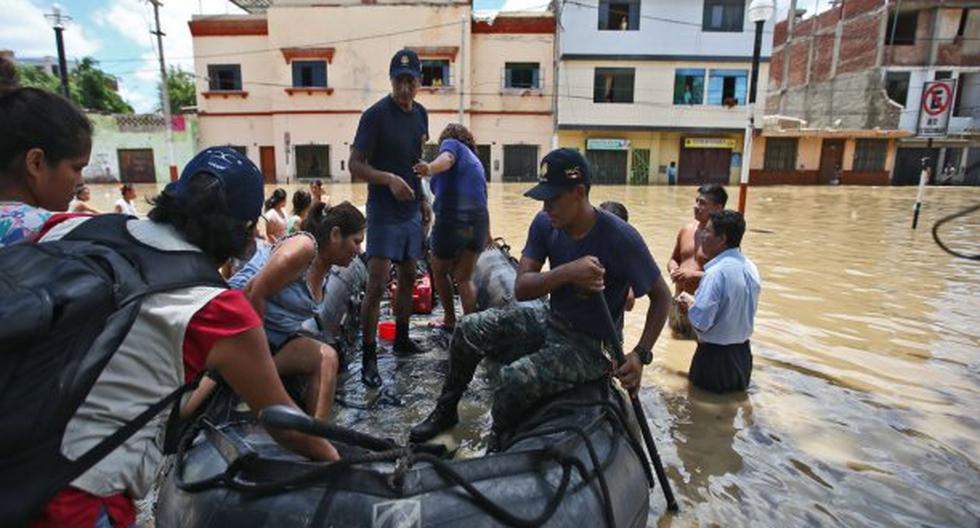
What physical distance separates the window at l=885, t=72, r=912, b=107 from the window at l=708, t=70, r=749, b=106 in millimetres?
8355

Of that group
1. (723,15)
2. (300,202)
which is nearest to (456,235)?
(300,202)

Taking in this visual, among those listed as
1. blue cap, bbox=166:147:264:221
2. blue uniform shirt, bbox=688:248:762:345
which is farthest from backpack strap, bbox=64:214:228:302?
blue uniform shirt, bbox=688:248:762:345

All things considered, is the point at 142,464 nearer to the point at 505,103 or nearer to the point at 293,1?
the point at 505,103

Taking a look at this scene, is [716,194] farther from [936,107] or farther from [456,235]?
[936,107]

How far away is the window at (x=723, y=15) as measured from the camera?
1017 inches

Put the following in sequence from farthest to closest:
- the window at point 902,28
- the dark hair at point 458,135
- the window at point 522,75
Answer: the window at point 902,28
the window at point 522,75
the dark hair at point 458,135

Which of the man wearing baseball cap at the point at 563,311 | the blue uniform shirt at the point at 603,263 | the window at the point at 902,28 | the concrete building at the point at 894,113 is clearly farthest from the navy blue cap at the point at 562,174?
the window at the point at 902,28

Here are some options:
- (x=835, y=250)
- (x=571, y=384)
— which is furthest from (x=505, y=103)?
(x=571, y=384)

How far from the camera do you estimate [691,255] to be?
5.35m

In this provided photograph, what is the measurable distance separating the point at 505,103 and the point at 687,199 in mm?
10856

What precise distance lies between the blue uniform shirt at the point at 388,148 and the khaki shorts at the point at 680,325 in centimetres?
285

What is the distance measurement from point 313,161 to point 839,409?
2684 cm

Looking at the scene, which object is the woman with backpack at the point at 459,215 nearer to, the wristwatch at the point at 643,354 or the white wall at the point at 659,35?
the wristwatch at the point at 643,354

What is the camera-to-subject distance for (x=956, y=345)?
17.5 feet
